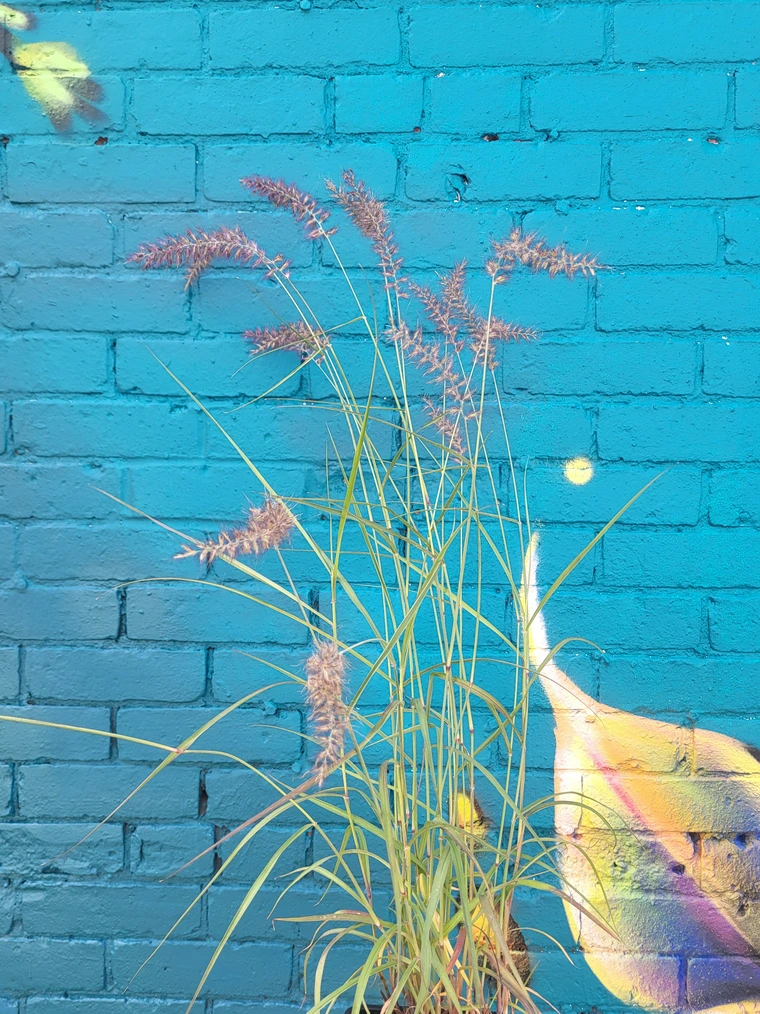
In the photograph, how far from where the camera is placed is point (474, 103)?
1344 mm

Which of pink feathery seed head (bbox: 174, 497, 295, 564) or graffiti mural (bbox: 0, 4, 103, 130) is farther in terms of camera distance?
graffiti mural (bbox: 0, 4, 103, 130)

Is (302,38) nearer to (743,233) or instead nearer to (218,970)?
(743,233)

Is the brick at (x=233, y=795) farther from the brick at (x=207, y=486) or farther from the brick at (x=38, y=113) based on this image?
the brick at (x=38, y=113)

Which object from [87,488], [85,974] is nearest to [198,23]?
[87,488]

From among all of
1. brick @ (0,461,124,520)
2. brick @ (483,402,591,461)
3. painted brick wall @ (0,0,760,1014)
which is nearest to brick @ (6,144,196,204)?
painted brick wall @ (0,0,760,1014)

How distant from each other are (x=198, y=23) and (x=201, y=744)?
1206 millimetres

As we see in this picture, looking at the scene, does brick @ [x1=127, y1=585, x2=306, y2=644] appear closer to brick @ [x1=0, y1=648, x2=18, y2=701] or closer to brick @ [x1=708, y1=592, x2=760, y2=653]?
brick @ [x1=0, y1=648, x2=18, y2=701]

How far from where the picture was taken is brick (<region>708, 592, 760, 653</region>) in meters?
1.38

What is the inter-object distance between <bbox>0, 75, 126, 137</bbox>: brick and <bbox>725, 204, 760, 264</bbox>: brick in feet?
3.36

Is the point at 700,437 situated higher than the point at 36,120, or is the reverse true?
the point at 36,120

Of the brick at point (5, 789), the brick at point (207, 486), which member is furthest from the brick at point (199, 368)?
the brick at point (5, 789)

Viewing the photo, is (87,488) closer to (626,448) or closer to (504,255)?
(504,255)

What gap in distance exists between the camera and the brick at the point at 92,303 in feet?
4.53

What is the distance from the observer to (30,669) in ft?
4.60
